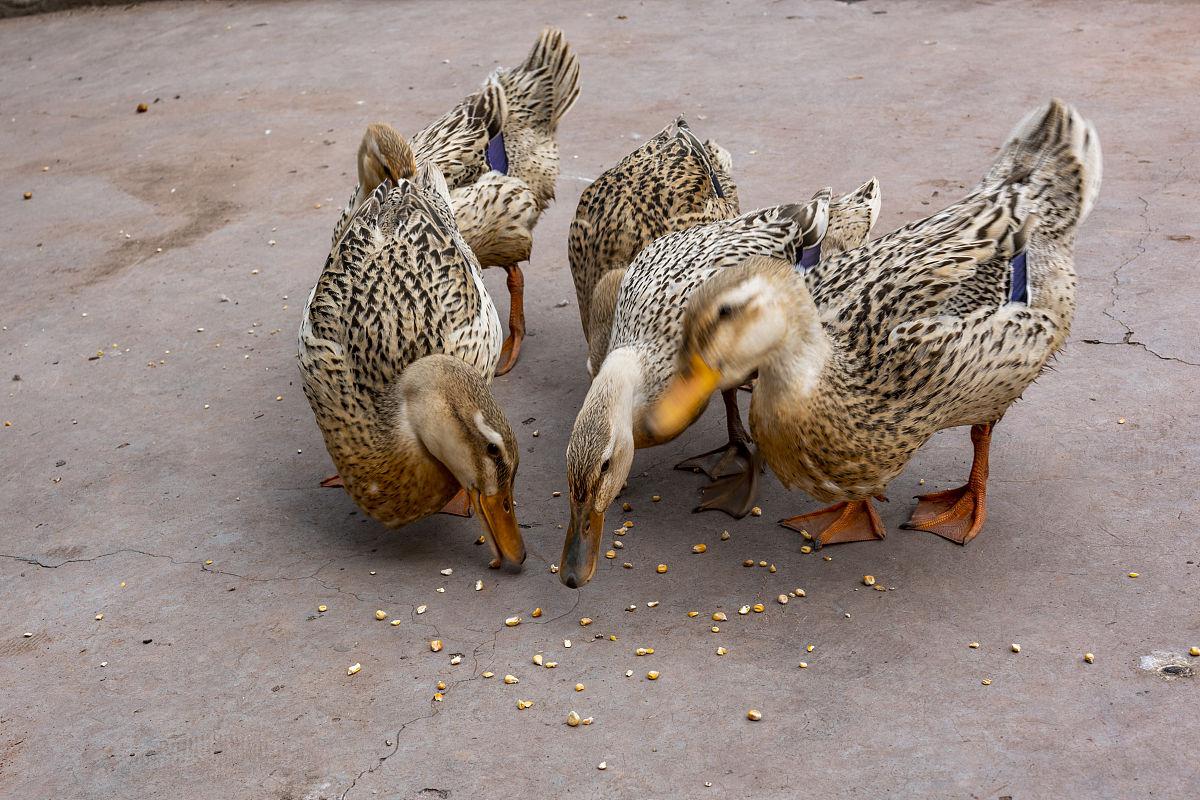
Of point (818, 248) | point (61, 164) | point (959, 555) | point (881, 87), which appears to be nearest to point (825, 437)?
point (959, 555)

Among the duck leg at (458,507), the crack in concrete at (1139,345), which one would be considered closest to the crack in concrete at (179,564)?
the duck leg at (458,507)

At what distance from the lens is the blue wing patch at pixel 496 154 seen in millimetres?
5793

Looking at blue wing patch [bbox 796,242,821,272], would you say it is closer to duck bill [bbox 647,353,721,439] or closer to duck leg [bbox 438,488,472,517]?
duck bill [bbox 647,353,721,439]

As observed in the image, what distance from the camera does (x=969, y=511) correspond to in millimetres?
4188

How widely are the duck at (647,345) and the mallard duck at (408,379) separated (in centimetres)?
33

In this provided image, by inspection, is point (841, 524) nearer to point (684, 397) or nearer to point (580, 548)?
point (684, 397)

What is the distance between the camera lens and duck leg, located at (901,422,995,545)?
4.13 m

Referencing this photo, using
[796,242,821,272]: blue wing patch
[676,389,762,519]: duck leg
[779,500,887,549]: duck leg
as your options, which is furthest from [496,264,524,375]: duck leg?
[779,500,887,549]: duck leg

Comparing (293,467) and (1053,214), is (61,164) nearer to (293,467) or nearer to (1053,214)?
(293,467)

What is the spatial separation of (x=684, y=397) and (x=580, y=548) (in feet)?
1.98

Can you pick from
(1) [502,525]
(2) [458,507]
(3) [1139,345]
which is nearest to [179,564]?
(2) [458,507]

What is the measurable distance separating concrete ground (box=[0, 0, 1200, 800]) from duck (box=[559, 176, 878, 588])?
1.12ft

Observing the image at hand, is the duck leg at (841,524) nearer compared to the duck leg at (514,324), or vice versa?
the duck leg at (841,524)

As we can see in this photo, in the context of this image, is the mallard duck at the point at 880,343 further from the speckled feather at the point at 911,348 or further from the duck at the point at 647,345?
the duck at the point at 647,345
